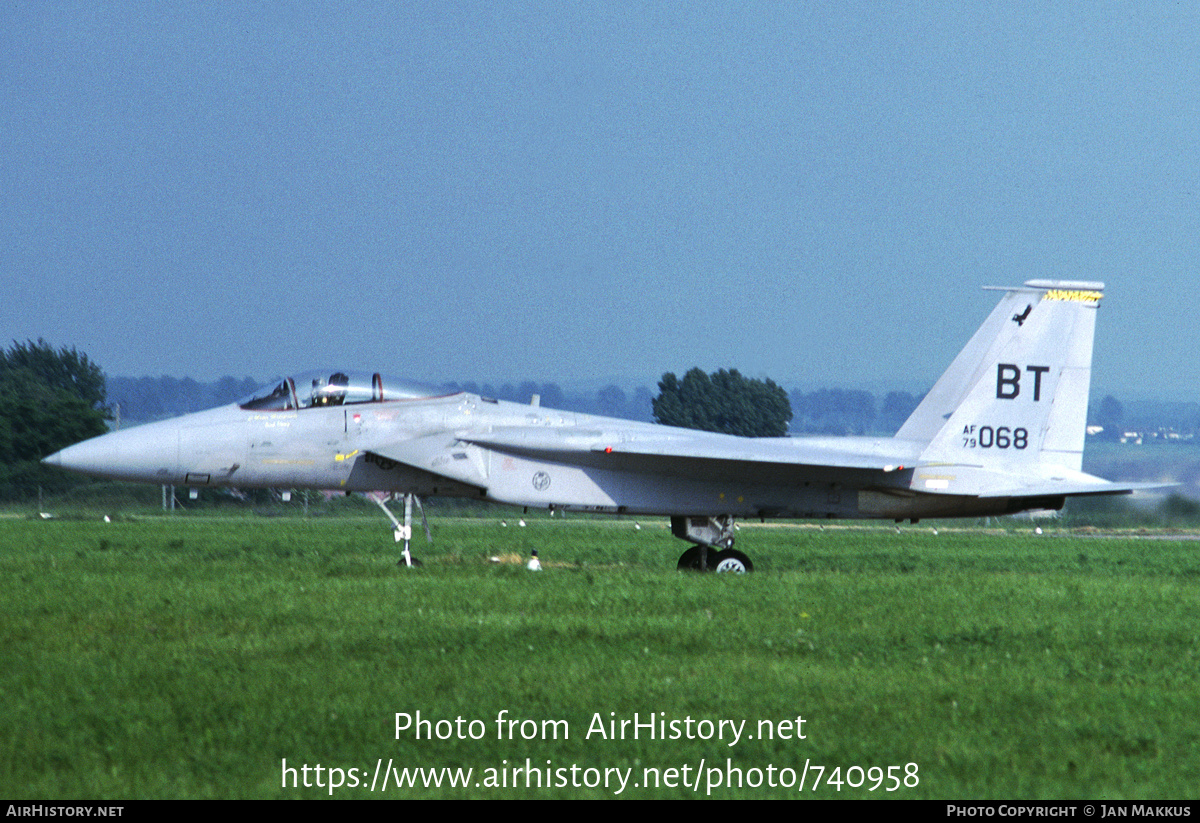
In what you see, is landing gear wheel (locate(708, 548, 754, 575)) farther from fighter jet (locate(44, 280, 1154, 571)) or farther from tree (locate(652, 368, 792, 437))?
tree (locate(652, 368, 792, 437))

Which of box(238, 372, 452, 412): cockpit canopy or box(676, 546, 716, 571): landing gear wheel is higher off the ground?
box(238, 372, 452, 412): cockpit canopy

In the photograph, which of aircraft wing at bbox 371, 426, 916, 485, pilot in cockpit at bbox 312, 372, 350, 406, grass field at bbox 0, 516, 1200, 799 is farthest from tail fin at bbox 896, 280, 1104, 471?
pilot in cockpit at bbox 312, 372, 350, 406

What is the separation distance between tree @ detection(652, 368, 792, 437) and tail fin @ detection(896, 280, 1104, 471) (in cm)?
5922

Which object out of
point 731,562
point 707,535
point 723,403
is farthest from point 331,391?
point 723,403

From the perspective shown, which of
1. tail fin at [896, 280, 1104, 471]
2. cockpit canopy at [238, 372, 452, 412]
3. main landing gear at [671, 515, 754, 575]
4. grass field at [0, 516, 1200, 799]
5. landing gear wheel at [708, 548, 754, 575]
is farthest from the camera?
tail fin at [896, 280, 1104, 471]

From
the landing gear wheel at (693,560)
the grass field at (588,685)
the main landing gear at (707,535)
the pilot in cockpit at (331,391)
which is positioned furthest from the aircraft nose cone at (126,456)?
the landing gear wheel at (693,560)

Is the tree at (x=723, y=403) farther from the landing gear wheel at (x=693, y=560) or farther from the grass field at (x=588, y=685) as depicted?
the grass field at (x=588, y=685)

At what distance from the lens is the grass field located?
6.20 meters

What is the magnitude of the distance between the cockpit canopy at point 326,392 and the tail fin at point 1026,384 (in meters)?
7.46

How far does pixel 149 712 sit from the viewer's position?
7266 millimetres

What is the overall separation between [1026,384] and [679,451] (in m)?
5.33

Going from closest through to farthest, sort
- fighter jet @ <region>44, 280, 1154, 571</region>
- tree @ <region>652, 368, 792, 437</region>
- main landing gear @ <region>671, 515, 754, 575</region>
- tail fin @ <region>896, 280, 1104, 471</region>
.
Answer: fighter jet @ <region>44, 280, 1154, 571</region>, main landing gear @ <region>671, 515, 754, 575</region>, tail fin @ <region>896, 280, 1104, 471</region>, tree @ <region>652, 368, 792, 437</region>

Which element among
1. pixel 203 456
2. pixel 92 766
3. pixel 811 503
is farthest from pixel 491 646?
pixel 811 503

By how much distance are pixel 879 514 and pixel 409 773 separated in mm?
13123
